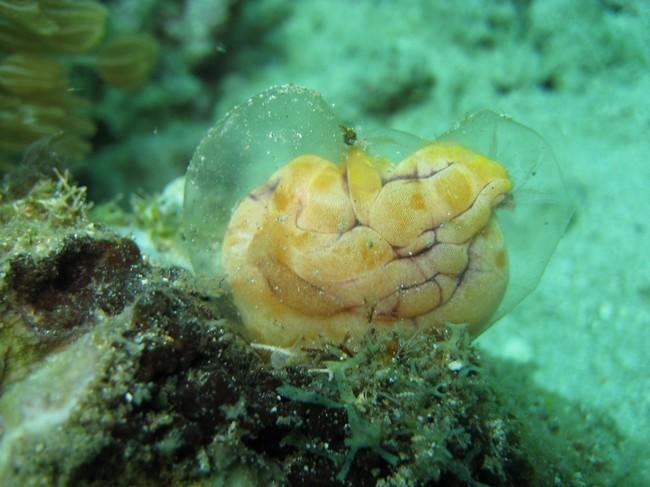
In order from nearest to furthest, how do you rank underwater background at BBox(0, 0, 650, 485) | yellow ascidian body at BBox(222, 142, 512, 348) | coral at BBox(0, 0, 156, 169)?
yellow ascidian body at BBox(222, 142, 512, 348) < underwater background at BBox(0, 0, 650, 485) < coral at BBox(0, 0, 156, 169)

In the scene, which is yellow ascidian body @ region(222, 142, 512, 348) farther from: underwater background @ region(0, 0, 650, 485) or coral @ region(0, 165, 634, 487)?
underwater background @ region(0, 0, 650, 485)

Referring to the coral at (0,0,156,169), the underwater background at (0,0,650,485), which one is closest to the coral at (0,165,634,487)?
the underwater background at (0,0,650,485)

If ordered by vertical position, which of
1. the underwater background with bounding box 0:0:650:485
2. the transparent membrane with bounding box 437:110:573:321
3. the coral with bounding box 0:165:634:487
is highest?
the transparent membrane with bounding box 437:110:573:321

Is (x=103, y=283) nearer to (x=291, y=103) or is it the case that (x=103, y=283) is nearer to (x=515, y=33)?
(x=291, y=103)

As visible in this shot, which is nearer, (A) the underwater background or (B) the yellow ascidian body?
(B) the yellow ascidian body

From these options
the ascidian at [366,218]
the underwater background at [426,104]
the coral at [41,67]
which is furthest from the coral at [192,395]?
the coral at [41,67]

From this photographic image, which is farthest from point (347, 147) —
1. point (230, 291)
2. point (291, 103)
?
point (230, 291)

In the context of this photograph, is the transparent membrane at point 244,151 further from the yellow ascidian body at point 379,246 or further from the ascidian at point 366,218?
the yellow ascidian body at point 379,246

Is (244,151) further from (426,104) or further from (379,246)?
(426,104)
